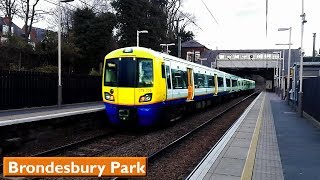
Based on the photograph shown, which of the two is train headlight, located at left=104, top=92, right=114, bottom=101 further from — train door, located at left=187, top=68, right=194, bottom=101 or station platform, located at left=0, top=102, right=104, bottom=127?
train door, located at left=187, top=68, right=194, bottom=101

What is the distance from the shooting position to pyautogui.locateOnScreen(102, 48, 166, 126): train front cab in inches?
490

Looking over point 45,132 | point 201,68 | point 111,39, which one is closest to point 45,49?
point 111,39

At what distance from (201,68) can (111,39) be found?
23.5 meters

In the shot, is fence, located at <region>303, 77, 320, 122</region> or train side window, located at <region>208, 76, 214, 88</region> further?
train side window, located at <region>208, 76, 214, 88</region>

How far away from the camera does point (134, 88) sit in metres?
12.4

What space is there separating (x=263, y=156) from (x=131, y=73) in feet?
18.5

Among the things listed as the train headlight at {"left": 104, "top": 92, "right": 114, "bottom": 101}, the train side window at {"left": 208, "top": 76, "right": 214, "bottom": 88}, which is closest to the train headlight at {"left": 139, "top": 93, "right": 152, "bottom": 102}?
the train headlight at {"left": 104, "top": 92, "right": 114, "bottom": 101}

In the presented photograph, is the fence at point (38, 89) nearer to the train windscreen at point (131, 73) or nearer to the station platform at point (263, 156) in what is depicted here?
the train windscreen at point (131, 73)

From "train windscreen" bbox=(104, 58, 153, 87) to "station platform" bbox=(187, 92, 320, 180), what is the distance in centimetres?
341

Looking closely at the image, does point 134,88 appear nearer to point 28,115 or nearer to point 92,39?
point 28,115

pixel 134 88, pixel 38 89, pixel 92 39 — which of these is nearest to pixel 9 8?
pixel 92 39

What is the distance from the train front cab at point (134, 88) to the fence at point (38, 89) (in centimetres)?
783

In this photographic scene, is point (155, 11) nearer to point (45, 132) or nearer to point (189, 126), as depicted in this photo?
point (189, 126)

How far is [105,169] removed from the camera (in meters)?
4.65
